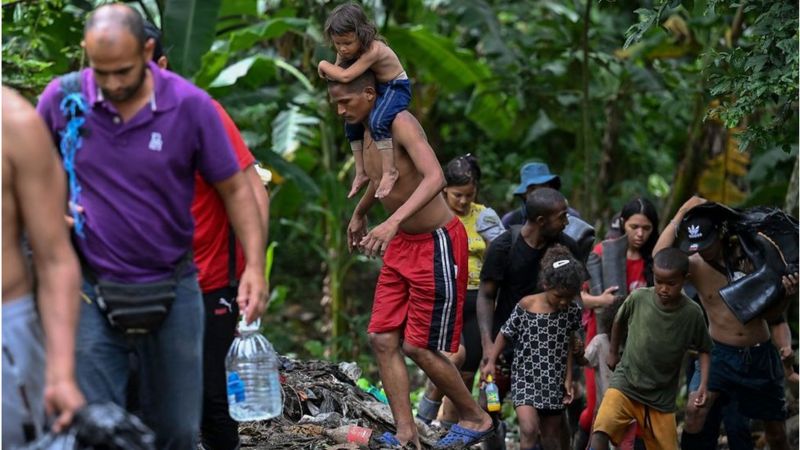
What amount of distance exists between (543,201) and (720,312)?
1373 millimetres

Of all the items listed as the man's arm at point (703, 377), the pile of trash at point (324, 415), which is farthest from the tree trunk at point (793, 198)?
the pile of trash at point (324, 415)

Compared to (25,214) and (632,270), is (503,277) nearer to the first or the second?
(632,270)

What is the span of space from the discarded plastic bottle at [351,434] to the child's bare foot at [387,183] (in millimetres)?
1295

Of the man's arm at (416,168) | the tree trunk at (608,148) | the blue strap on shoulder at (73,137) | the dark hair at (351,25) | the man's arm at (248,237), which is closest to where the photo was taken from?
the blue strap on shoulder at (73,137)

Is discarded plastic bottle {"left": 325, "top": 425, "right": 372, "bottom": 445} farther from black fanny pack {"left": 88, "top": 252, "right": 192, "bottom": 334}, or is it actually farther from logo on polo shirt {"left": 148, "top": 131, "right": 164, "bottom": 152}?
logo on polo shirt {"left": 148, "top": 131, "right": 164, "bottom": 152}

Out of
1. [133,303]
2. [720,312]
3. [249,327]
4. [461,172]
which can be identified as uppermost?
[133,303]

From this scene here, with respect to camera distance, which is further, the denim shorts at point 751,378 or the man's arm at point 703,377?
the denim shorts at point 751,378

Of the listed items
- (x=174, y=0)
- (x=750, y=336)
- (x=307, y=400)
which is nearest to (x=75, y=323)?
(x=307, y=400)

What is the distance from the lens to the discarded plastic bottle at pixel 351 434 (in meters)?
6.80

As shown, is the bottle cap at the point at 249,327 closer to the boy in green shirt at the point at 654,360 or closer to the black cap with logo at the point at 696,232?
the boy in green shirt at the point at 654,360

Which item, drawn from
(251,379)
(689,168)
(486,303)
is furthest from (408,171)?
(689,168)

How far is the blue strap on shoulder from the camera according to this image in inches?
177

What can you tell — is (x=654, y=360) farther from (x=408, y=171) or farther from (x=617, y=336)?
(x=408, y=171)

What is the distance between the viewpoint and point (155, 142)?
4.51m
